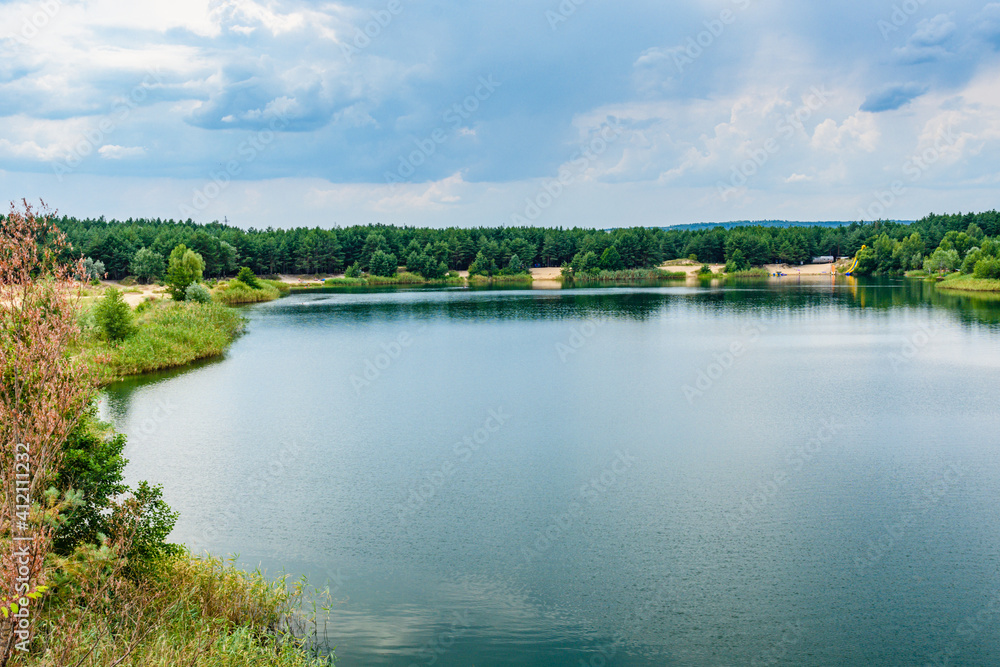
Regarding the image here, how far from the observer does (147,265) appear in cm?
9538

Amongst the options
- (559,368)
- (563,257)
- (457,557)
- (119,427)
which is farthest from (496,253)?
(457,557)

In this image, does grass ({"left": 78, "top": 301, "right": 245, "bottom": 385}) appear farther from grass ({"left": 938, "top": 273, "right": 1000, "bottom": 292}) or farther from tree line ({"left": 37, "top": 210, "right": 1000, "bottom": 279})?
grass ({"left": 938, "top": 273, "right": 1000, "bottom": 292})

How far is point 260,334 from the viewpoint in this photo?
4800cm

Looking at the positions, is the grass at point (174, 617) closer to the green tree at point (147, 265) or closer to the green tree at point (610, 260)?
the green tree at point (147, 265)

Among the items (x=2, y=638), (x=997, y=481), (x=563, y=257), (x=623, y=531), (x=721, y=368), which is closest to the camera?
(x=2, y=638)

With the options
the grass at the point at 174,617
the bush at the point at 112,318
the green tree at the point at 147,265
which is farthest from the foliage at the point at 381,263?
the grass at the point at 174,617

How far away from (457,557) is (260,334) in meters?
38.6

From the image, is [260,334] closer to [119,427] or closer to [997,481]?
[119,427]

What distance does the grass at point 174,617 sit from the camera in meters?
7.73

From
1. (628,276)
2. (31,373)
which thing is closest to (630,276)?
(628,276)

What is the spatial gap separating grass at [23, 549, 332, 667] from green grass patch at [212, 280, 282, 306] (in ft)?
230

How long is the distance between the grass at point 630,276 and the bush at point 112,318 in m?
104

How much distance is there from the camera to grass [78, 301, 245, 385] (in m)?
31.8

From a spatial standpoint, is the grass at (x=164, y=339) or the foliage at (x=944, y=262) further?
the foliage at (x=944, y=262)
